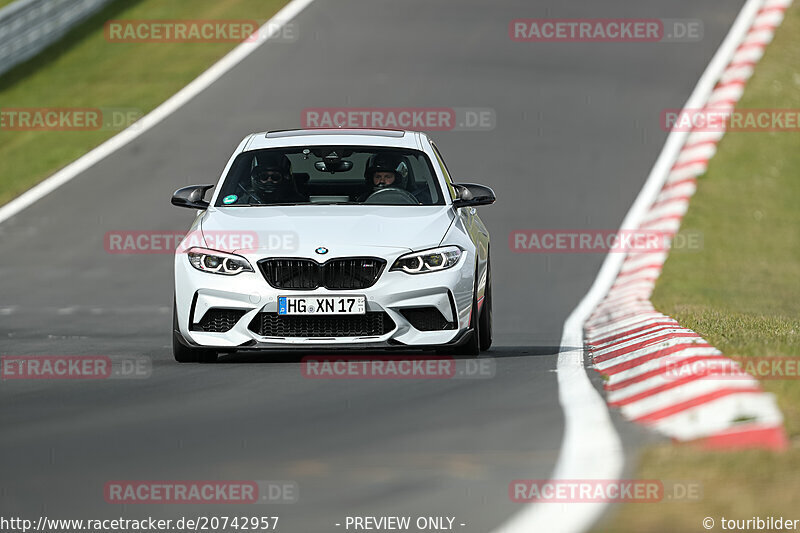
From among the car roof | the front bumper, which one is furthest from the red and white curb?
the car roof

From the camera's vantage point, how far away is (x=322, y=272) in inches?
381

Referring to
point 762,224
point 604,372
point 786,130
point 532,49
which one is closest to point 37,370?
point 604,372

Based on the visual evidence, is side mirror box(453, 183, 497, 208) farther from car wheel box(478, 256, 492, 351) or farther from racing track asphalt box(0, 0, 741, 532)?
racing track asphalt box(0, 0, 741, 532)

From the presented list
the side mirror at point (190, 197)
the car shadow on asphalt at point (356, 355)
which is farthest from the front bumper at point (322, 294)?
the side mirror at point (190, 197)

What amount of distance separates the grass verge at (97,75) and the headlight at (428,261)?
11644 millimetres

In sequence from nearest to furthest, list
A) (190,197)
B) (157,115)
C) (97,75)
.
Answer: (190,197), (157,115), (97,75)

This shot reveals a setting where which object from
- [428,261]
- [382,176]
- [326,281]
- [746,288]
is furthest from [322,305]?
[746,288]

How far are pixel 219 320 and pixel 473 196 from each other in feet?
7.59

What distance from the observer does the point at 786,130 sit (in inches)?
929

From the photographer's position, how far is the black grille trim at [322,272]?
967cm

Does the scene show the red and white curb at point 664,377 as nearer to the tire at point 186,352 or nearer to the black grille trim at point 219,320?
the black grille trim at point 219,320

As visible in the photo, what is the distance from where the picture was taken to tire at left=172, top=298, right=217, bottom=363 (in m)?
9.99

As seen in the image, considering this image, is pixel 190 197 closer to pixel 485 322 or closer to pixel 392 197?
pixel 392 197

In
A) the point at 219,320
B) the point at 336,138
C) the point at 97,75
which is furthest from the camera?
the point at 97,75
